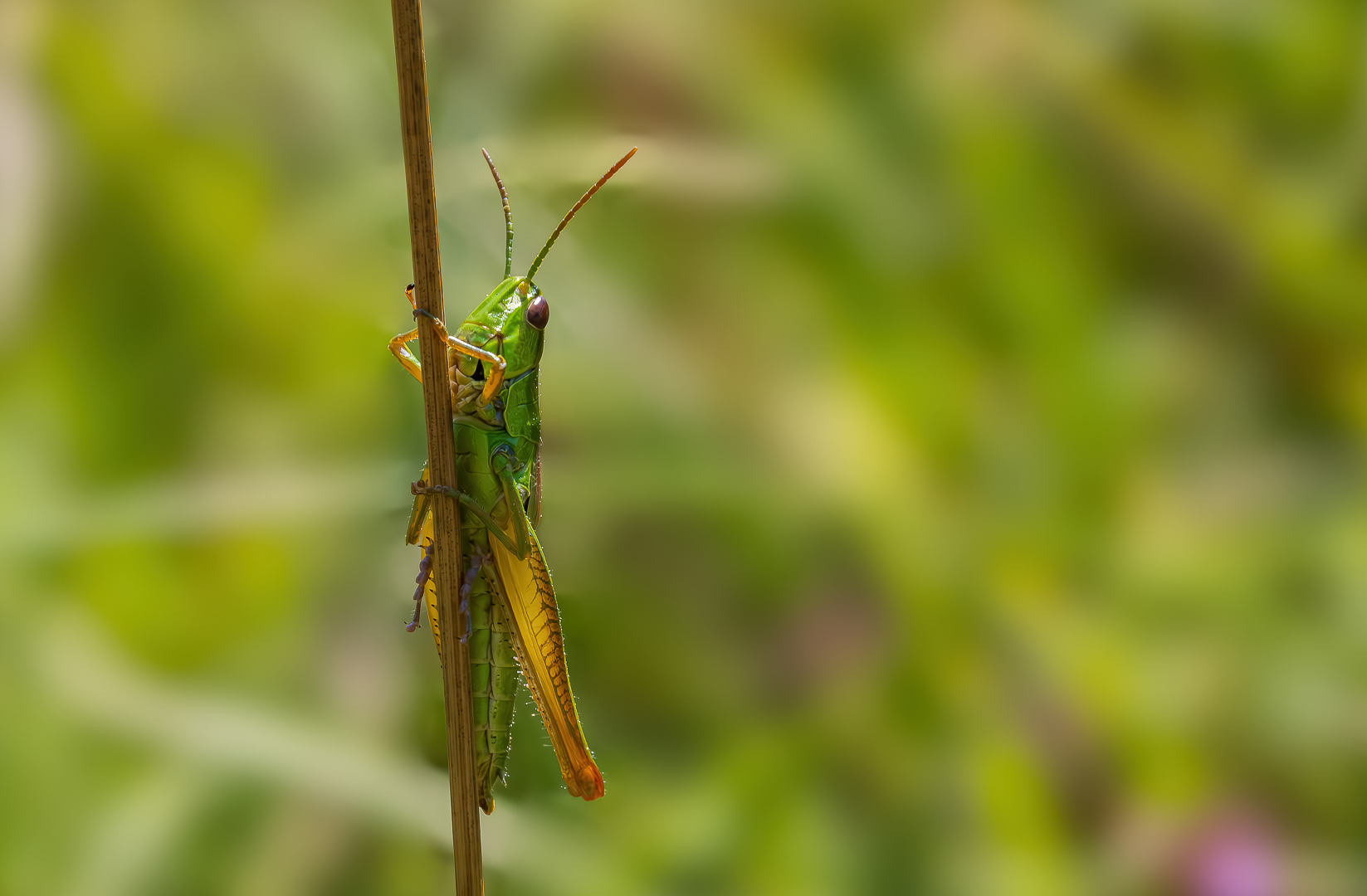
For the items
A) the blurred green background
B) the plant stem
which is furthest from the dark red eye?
the blurred green background

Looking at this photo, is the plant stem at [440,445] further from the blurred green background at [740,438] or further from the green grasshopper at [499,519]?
the blurred green background at [740,438]

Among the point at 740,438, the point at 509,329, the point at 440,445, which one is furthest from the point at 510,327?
the point at 740,438

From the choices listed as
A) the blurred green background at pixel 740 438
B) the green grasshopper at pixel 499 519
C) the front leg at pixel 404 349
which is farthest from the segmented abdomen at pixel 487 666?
the blurred green background at pixel 740 438

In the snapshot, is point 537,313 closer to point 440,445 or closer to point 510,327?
point 510,327

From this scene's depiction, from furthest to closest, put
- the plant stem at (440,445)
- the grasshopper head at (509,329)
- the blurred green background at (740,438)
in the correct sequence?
the blurred green background at (740,438) < the grasshopper head at (509,329) < the plant stem at (440,445)

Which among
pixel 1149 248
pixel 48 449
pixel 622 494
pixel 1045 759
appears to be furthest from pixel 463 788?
pixel 1149 248
